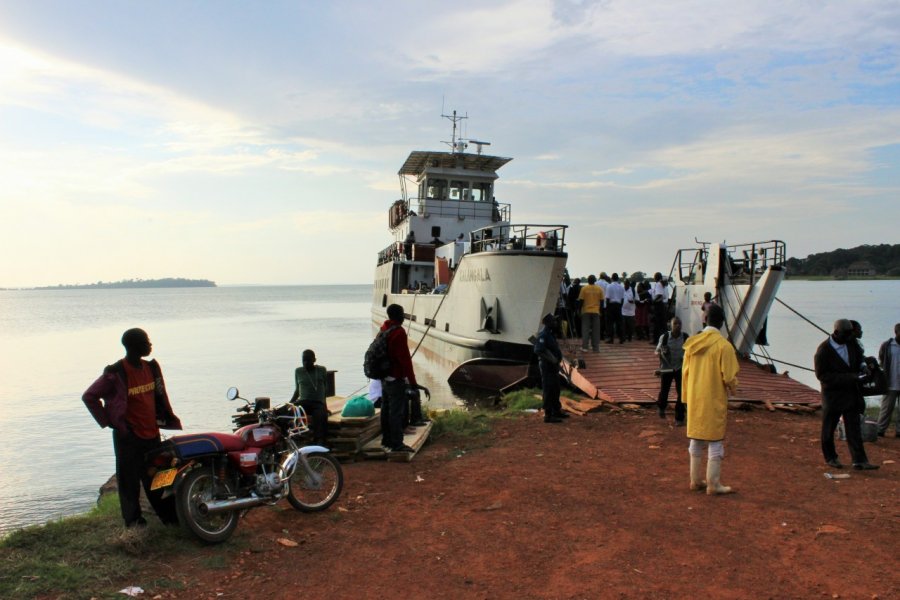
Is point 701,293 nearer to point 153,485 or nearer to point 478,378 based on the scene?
point 478,378

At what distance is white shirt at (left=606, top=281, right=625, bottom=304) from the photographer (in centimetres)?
1600

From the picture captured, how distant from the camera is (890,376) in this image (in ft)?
27.0

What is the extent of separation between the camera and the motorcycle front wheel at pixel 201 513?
15.9ft

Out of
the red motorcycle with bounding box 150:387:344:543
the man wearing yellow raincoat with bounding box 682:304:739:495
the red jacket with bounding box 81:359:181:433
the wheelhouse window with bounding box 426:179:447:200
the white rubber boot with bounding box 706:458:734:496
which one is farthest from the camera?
the wheelhouse window with bounding box 426:179:447:200

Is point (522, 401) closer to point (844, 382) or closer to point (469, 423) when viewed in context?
point (469, 423)

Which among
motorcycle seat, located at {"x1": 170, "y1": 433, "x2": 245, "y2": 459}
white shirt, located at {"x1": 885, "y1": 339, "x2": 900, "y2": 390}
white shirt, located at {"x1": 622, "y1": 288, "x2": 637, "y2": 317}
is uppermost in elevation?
white shirt, located at {"x1": 622, "y1": 288, "x2": 637, "y2": 317}

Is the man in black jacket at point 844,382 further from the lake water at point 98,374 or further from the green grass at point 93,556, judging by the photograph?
the lake water at point 98,374

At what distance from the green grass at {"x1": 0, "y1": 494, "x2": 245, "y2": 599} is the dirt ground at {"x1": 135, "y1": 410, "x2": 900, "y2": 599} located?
0.41 ft

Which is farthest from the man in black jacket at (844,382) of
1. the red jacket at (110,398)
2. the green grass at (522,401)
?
the red jacket at (110,398)

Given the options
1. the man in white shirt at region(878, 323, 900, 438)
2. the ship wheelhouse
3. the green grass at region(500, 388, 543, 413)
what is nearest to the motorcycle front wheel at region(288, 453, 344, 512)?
the green grass at region(500, 388, 543, 413)

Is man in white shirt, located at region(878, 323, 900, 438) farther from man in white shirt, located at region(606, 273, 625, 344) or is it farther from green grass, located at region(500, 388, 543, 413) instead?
man in white shirt, located at region(606, 273, 625, 344)

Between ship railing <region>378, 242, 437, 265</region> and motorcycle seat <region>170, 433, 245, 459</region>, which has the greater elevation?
ship railing <region>378, 242, 437, 265</region>

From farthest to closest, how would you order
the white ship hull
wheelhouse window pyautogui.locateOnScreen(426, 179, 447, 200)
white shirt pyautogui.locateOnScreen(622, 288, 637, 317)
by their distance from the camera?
wheelhouse window pyautogui.locateOnScreen(426, 179, 447, 200)
white shirt pyautogui.locateOnScreen(622, 288, 637, 317)
the white ship hull

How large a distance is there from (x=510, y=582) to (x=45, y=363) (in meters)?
30.7
